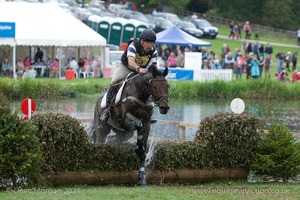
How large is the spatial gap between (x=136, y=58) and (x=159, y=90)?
4.72 ft

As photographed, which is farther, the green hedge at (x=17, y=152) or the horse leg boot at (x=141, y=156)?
the horse leg boot at (x=141, y=156)

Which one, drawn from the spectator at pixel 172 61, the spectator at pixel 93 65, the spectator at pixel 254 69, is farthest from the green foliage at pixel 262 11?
the spectator at pixel 93 65

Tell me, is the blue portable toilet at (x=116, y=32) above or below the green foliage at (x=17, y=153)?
below

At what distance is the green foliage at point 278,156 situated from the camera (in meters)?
14.6

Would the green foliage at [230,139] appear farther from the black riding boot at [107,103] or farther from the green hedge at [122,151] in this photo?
the black riding boot at [107,103]

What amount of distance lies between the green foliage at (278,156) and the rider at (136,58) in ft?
8.74

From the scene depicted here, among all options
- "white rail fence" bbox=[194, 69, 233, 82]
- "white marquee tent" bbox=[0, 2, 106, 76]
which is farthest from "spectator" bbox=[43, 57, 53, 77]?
"white rail fence" bbox=[194, 69, 233, 82]

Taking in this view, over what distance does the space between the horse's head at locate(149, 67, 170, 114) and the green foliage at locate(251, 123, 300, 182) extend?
2265 mm

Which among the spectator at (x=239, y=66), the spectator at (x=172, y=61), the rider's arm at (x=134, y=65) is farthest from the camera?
the spectator at (x=239, y=66)

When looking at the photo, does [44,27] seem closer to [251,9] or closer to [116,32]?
[116,32]

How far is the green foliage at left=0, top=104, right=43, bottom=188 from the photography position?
39.6ft

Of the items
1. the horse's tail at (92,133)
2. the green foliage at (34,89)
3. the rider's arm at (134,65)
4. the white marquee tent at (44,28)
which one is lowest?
the green foliage at (34,89)

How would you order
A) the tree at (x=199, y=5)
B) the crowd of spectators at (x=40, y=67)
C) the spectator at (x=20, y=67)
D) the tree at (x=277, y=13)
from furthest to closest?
1. the tree at (x=199, y=5)
2. the tree at (x=277, y=13)
3. the spectator at (x=20, y=67)
4. the crowd of spectators at (x=40, y=67)

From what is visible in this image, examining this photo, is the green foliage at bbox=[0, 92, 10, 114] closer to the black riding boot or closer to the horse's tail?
the black riding boot
